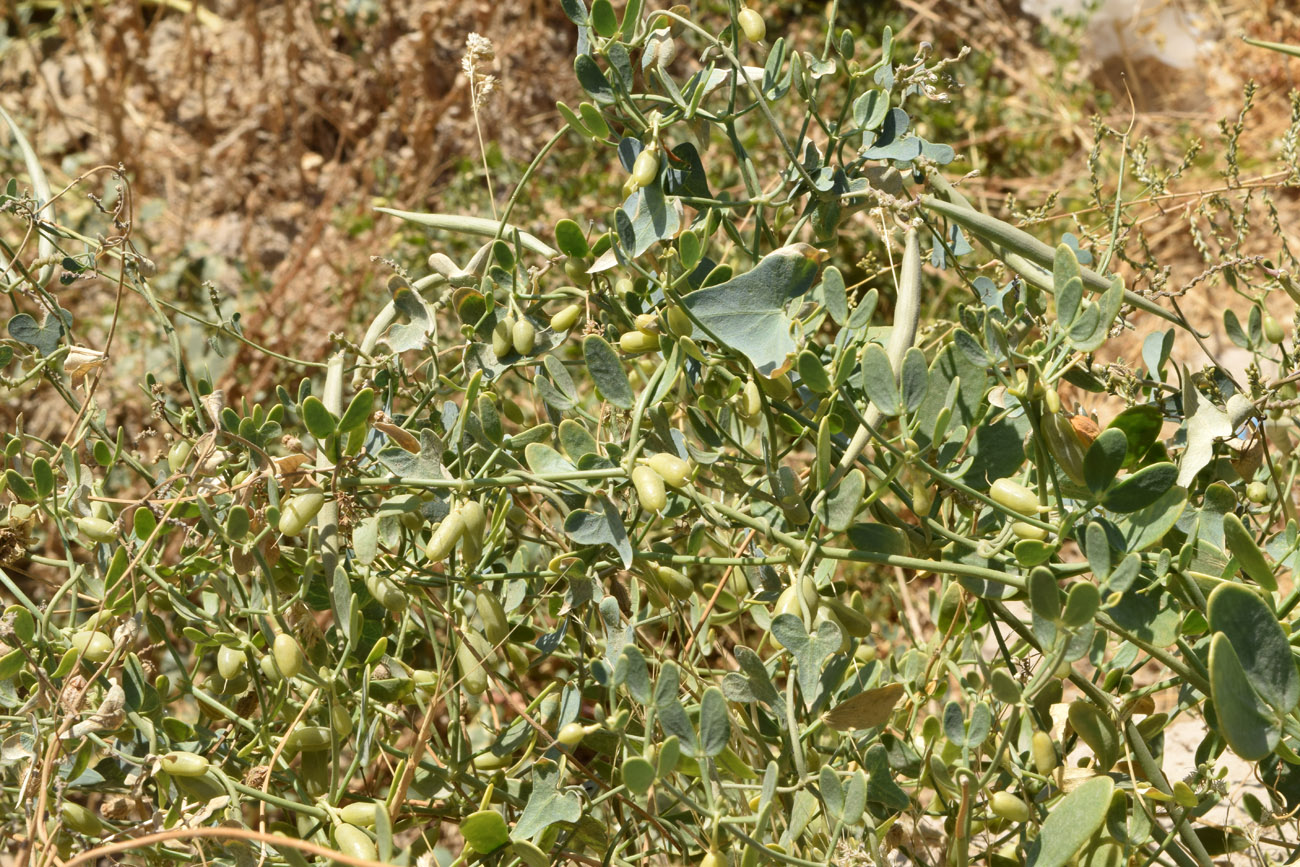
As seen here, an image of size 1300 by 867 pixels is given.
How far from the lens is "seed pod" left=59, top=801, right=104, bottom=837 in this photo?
563mm

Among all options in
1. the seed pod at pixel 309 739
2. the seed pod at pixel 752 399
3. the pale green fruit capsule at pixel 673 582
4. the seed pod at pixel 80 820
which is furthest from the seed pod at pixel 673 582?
the seed pod at pixel 80 820

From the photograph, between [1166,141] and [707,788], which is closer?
[707,788]

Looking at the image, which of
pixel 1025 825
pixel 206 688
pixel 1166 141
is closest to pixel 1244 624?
pixel 1025 825

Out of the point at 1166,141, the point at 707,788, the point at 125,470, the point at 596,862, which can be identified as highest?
the point at 707,788

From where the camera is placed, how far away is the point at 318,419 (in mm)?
520

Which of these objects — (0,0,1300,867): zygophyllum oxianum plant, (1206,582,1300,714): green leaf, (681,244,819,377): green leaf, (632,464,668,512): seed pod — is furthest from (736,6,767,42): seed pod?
(1206,582,1300,714): green leaf

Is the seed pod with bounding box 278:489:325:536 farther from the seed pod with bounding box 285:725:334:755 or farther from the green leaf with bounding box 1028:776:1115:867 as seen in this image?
the green leaf with bounding box 1028:776:1115:867

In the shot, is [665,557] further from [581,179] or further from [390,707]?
[581,179]

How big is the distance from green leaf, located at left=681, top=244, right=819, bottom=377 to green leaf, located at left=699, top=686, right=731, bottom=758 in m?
0.15

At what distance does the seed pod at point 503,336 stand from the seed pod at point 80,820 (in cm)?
33

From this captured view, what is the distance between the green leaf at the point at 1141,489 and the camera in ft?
1.48

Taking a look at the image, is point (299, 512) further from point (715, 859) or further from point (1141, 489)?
point (1141, 489)

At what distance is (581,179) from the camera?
2.13 meters

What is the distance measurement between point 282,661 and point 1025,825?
1.31 ft
